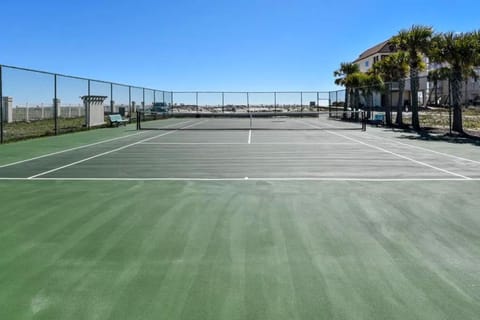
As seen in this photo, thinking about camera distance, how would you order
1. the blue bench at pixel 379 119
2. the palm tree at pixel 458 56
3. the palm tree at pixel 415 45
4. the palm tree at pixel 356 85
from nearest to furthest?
the palm tree at pixel 458 56 → the palm tree at pixel 415 45 → the blue bench at pixel 379 119 → the palm tree at pixel 356 85

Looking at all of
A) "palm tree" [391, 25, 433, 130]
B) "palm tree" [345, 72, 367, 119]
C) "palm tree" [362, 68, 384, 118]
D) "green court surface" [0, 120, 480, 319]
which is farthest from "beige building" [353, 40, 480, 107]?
"green court surface" [0, 120, 480, 319]

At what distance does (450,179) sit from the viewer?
8367mm

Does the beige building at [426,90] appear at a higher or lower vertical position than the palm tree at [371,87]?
higher

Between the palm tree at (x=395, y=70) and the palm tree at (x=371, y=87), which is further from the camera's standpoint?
the palm tree at (x=371, y=87)

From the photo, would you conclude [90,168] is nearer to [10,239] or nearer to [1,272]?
[10,239]

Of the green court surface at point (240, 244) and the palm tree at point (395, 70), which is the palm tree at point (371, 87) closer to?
the palm tree at point (395, 70)

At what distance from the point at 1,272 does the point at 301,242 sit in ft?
9.02

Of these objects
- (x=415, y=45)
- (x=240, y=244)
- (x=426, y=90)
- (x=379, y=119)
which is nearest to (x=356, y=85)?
(x=379, y=119)

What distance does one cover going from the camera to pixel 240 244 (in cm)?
458

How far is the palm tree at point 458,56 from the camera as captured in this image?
20531mm

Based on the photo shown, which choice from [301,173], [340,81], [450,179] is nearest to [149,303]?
[301,173]

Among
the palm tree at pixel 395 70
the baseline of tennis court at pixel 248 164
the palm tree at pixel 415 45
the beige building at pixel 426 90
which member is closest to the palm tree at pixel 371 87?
the palm tree at pixel 395 70

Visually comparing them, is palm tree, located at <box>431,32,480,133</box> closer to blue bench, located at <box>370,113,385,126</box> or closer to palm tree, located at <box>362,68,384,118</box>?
blue bench, located at <box>370,113,385,126</box>

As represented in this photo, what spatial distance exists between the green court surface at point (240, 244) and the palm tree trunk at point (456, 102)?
43.6ft
